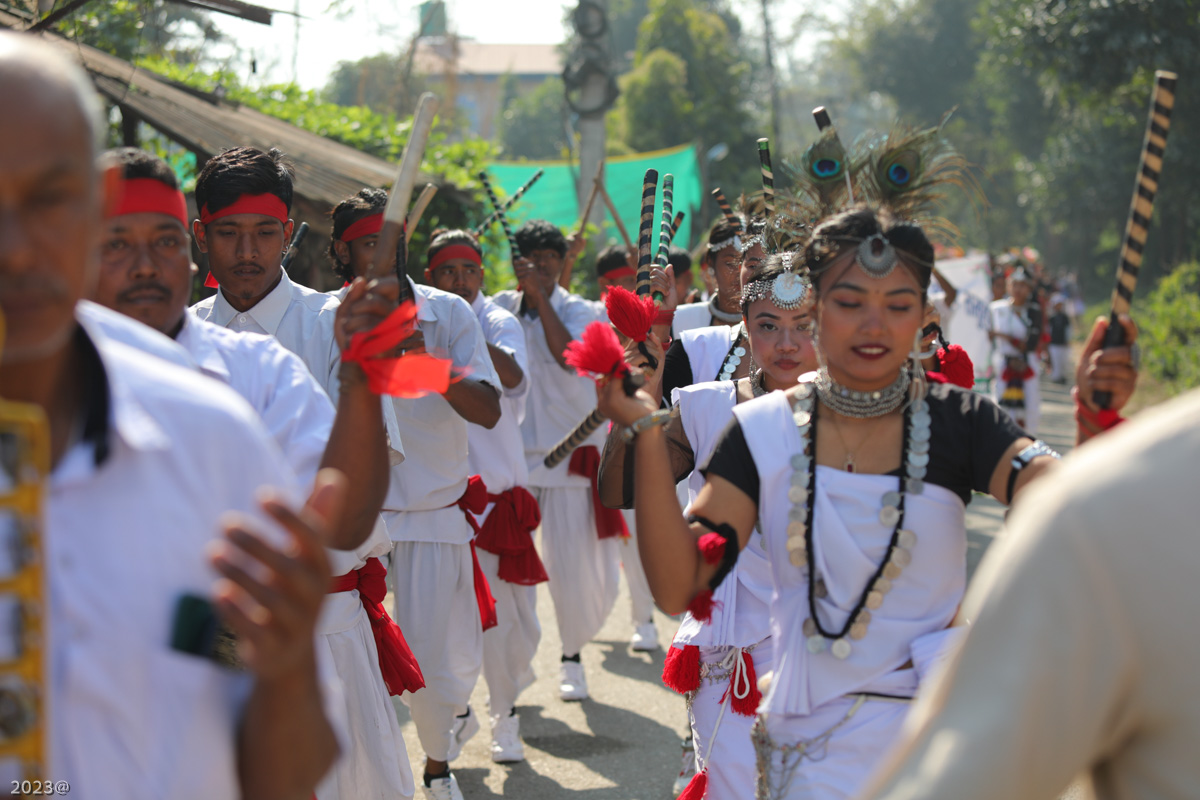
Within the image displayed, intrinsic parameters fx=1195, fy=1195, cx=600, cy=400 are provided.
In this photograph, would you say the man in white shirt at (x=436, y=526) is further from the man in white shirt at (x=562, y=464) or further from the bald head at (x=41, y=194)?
the bald head at (x=41, y=194)

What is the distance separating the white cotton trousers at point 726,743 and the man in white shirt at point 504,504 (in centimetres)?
198

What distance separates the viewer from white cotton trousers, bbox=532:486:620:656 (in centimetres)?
661

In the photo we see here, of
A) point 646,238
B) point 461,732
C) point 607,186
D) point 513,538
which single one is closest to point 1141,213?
point 646,238

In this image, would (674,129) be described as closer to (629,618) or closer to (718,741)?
(629,618)

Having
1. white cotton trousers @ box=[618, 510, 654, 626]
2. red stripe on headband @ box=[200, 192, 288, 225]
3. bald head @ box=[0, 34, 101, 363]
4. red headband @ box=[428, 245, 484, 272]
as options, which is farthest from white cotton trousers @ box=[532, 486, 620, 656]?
bald head @ box=[0, 34, 101, 363]

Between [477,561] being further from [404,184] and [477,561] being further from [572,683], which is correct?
[404,184]

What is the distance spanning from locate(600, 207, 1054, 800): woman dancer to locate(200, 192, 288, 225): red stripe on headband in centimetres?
164

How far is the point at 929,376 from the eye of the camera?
10.6ft

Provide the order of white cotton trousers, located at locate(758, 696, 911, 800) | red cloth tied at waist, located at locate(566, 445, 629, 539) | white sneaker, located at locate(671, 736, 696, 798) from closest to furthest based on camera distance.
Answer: white cotton trousers, located at locate(758, 696, 911, 800) < white sneaker, located at locate(671, 736, 696, 798) < red cloth tied at waist, located at locate(566, 445, 629, 539)

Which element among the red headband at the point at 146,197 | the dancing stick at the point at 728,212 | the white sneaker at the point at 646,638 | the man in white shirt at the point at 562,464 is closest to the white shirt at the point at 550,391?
the man in white shirt at the point at 562,464

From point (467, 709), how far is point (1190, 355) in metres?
15.8

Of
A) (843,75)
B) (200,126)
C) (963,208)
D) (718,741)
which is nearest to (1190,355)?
(200,126)

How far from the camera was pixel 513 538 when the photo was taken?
5996mm

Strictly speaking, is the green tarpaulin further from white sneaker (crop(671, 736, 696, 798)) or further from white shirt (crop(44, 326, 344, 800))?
white shirt (crop(44, 326, 344, 800))
